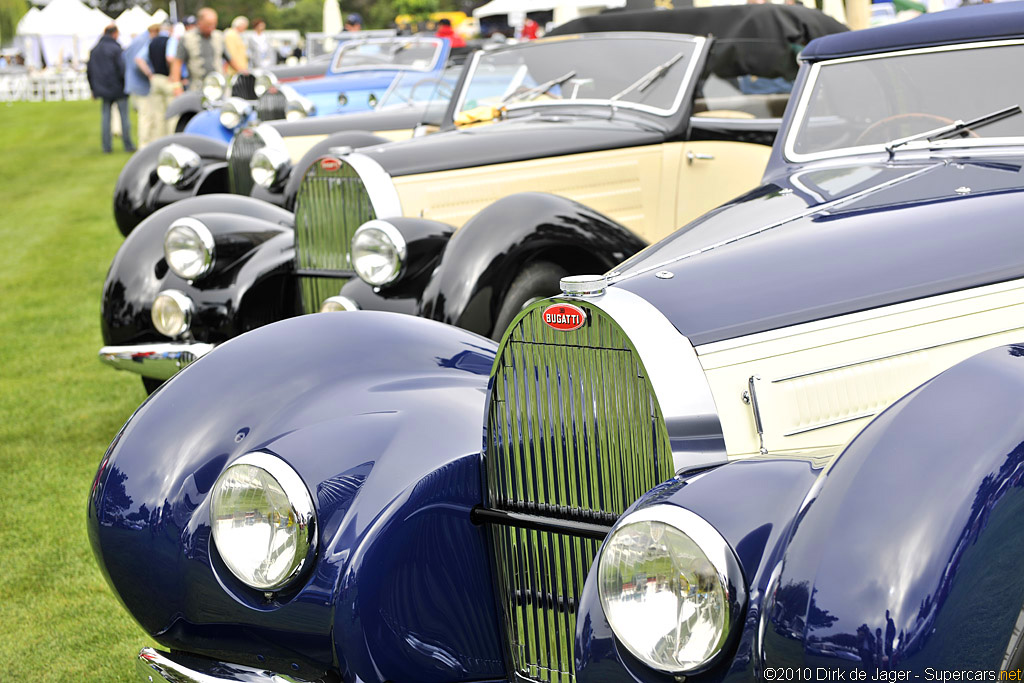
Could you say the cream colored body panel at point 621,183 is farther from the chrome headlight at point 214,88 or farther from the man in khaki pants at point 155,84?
the man in khaki pants at point 155,84

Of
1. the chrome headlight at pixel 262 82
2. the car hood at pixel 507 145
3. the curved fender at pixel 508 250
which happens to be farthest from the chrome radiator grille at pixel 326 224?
the chrome headlight at pixel 262 82

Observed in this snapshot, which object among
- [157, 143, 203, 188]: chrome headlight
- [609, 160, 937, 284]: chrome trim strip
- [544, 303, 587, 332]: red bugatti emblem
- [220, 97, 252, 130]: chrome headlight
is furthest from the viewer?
[220, 97, 252, 130]: chrome headlight

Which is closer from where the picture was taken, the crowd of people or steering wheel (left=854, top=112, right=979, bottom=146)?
steering wheel (left=854, top=112, right=979, bottom=146)

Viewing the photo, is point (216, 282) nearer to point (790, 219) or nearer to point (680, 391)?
point (790, 219)

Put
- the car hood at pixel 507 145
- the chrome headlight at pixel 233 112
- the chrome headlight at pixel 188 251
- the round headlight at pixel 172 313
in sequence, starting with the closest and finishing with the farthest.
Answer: the round headlight at pixel 172 313
the chrome headlight at pixel 188 251
the car hood at pixel 507 145
the chrome headlight at pixel 233 112

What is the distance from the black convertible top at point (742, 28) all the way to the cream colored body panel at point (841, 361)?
4198 millimetres

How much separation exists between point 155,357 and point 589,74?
2.92m

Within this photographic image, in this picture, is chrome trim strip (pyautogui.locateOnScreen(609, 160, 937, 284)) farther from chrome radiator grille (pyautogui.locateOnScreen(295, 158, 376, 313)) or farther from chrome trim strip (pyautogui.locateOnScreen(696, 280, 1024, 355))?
chrome radiator grille (pyautogui.locateOnScreen(295, 158, 376, 313))

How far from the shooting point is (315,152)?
274 inches

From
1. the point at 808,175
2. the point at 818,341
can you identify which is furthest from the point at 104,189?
the point at 818,341

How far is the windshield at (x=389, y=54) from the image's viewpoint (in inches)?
470

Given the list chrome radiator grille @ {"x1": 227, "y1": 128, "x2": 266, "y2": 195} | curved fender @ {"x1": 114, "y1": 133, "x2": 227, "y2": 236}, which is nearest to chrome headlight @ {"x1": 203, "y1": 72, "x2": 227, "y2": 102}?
curved fender @ {"x1": 114, "y1": 133, "x2": 227, "y2": 236}

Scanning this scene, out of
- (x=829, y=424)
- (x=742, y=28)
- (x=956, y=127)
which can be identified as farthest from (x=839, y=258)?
(x=742, y=28)

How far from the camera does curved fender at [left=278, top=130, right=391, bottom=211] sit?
22.7 ft
